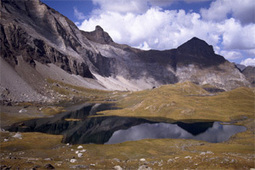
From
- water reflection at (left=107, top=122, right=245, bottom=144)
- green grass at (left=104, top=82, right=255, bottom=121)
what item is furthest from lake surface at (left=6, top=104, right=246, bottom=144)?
green grass at (left=104, top=82, right=255, bottom=121)

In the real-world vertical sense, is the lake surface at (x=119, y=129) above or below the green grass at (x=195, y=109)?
below

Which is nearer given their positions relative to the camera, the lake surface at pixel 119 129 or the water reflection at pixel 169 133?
the lake surface at pixel 119 129

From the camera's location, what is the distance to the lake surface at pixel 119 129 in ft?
298

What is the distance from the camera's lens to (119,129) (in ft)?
353

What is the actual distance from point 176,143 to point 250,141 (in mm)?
28210

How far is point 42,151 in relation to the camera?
6162cm

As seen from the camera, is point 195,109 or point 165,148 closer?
point 165,148

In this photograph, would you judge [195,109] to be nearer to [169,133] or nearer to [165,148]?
[169,133]

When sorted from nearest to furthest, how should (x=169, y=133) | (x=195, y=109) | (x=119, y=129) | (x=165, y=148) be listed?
(x=165, y=148)
(x=169, y=133)
(x=119, y=129)
(x=195, y=109)

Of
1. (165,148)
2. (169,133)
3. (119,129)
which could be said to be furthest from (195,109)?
(165,148)

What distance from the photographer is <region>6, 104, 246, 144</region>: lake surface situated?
3580 inches

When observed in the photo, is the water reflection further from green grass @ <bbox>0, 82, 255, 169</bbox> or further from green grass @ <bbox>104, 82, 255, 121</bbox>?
green grass @ <bbox>104, 82, 255, 121</bbox>

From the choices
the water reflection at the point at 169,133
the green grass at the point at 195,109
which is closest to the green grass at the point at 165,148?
the green grass at the point at 195,109

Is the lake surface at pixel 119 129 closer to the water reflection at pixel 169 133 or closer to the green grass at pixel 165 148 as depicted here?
the water reflection at pixel 169 133
